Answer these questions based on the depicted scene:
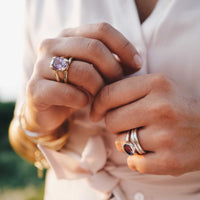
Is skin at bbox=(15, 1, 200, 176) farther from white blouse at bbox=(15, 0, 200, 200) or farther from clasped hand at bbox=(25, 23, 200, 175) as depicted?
white blouse at bbox=(15, 0, 200, 200)

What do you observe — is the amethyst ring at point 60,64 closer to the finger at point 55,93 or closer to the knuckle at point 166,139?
the finger at point 55,93

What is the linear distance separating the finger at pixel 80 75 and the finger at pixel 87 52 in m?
0.02

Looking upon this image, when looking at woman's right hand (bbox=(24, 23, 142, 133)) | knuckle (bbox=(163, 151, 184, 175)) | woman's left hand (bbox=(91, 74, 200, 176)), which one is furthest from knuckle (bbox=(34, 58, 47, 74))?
knuckle (bbox=(163, 151, 184, 175))

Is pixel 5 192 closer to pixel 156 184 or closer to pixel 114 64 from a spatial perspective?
pixel 156 184

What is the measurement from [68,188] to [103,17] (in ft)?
2.47

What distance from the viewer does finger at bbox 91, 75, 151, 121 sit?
0.77 meters

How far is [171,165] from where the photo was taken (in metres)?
0.73

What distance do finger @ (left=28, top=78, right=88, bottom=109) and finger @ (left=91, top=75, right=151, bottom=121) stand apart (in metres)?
0.06

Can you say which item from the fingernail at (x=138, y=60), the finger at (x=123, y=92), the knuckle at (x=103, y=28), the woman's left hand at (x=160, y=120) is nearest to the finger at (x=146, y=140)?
the woman's left hand at (x=160, y=120)

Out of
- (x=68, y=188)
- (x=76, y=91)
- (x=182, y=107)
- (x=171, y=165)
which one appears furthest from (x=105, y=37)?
(x=68, y=188)

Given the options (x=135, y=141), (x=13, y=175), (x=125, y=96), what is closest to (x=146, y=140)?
(x=135, y=141)

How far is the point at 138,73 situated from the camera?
0.88 meters

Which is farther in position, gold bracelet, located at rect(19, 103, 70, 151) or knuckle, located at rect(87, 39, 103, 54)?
gold bracelet, located at rect(19, 103, 70, 151)

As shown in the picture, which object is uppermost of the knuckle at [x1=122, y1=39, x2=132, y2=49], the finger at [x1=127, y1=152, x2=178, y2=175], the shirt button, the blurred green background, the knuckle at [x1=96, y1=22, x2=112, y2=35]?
the knuckle at [x1=96, y1=22, x2=112, y2=35]
